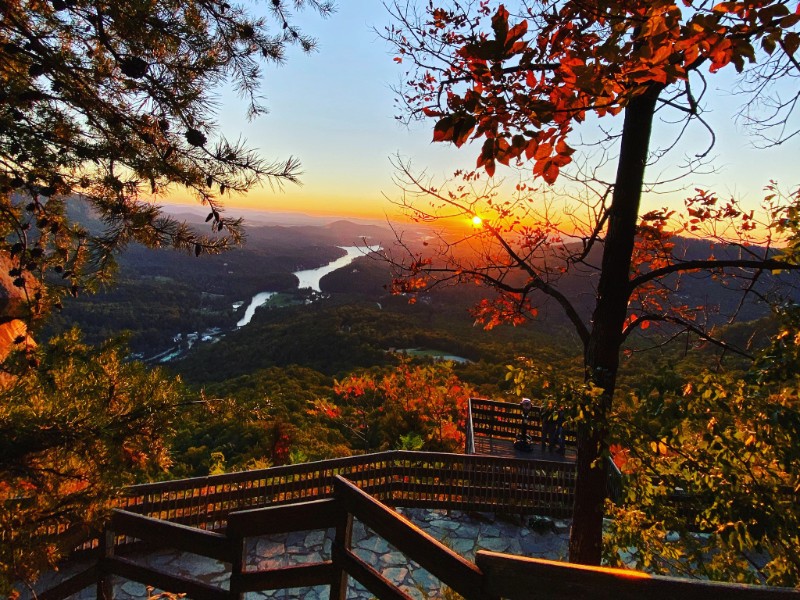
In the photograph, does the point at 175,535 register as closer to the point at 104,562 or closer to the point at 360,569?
the point at 104,562

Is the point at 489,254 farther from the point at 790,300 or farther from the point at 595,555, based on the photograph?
the point at 595,555

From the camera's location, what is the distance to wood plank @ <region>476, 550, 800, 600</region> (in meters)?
1.03

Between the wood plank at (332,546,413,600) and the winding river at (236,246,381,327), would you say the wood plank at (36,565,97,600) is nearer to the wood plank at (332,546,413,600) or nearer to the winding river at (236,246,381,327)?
the wood plank at (332,546,413,600)

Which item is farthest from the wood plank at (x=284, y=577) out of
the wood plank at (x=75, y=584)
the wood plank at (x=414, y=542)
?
the wood plank at (x=75, y=584)

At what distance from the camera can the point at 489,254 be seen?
4.15m

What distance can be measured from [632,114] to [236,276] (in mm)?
120362

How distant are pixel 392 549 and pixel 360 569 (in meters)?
4.62

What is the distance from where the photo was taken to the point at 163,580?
7.00ft

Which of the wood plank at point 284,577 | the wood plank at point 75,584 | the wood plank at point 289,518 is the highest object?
the wood plank at point 289,518

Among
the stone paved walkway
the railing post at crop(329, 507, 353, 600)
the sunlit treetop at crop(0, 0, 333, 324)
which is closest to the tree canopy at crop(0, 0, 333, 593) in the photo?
the sunlit treetop at crop(0, 0, 333, 324)

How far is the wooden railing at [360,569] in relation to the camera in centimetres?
108

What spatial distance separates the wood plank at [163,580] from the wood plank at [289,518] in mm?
350

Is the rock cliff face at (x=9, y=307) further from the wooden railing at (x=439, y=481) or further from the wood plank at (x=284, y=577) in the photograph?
the wooden railing at (x=439, y=481)

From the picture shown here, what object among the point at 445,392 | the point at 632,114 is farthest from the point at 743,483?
the point at 445,392
